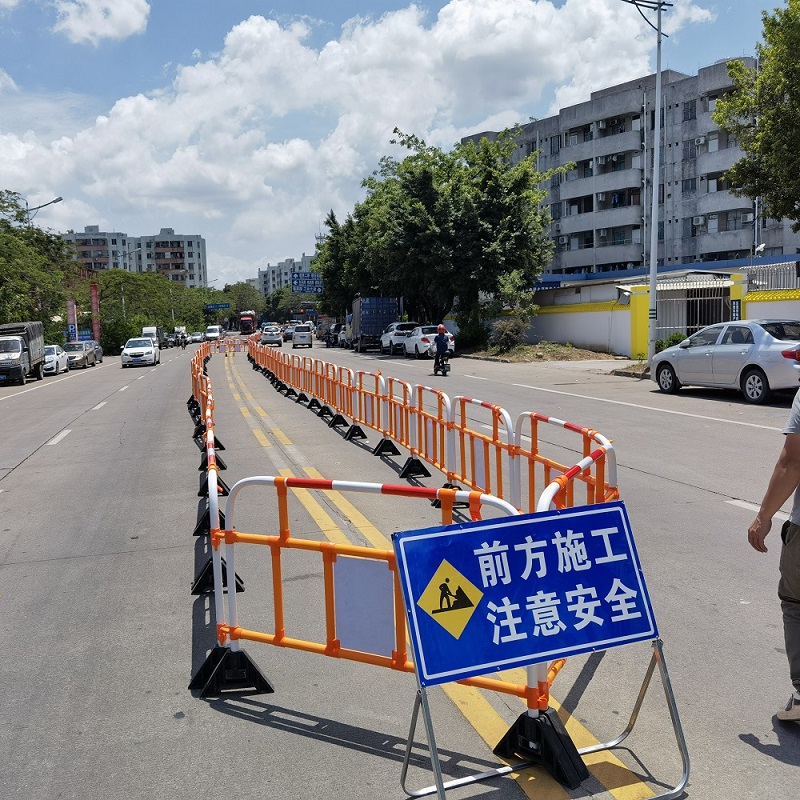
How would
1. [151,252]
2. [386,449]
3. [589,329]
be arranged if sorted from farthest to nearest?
1. [151,252]
2. [589,329]
3. [386,449]

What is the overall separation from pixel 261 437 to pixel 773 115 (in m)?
13.8

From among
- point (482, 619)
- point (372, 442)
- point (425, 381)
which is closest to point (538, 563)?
point (482, 619)

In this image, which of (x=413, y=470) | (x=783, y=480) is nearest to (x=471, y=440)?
(x=413, y=470)

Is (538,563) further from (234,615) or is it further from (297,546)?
(234,615)

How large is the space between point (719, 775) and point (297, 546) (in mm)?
2220

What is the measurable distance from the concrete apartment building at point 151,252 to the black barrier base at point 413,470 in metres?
183

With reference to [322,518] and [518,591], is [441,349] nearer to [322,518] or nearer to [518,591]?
Answer: [322,518]

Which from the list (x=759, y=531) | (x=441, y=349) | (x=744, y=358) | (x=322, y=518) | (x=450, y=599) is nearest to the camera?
(x=450, y=599)

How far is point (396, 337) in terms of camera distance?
45.6 metres

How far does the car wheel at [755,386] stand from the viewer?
16375mm

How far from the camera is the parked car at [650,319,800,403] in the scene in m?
16.0

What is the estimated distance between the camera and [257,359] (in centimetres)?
3700

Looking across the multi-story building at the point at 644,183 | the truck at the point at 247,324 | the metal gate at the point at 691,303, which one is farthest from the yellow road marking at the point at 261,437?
the truck at the point at 247,324

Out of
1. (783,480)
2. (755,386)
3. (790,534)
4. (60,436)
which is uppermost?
(783,480)
